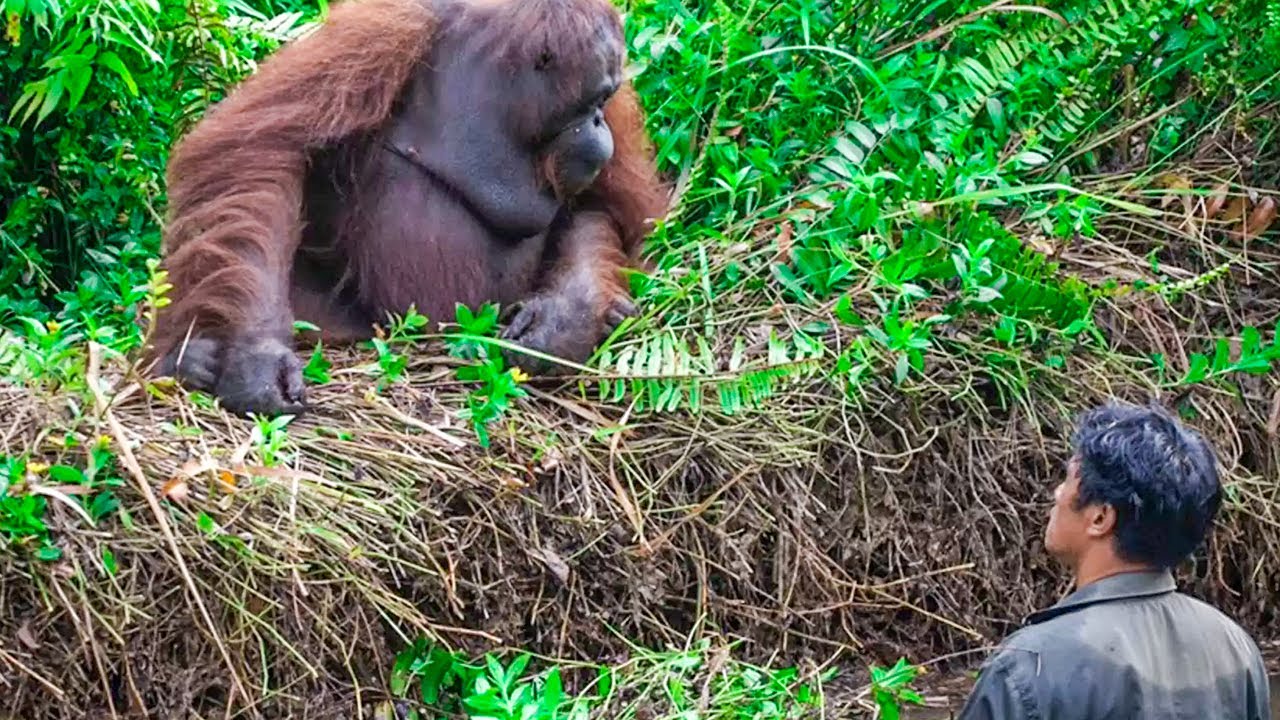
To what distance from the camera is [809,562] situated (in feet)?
12.8

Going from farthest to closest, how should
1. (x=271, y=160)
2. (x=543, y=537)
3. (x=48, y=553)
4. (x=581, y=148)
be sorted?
1. (x=581, y=148)
2. (x=271, y=160)
3. (x=543, y=537)
4. (x=48, y=553)

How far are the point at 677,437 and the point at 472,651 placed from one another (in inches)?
24.6

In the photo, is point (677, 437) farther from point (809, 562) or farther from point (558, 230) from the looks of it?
point (558, 230)

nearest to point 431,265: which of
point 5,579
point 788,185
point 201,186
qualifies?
point 201,186

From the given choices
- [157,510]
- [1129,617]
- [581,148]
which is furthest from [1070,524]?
[581,148]

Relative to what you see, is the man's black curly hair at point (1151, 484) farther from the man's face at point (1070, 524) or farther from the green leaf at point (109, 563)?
the green leaf at point (109, 563)

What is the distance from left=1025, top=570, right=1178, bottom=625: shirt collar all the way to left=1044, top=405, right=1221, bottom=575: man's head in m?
0.02

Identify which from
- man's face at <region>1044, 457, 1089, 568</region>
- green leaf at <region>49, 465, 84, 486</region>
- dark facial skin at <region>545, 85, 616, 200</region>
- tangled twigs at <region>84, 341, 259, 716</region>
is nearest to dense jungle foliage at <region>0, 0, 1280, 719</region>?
dark facial skin at <region>545, 85, 616, 200</region>

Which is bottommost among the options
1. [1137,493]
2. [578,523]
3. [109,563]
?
[109,563]

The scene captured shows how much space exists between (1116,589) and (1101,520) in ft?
0.30

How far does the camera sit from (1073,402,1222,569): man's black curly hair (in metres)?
2.49

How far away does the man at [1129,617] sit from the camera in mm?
2422

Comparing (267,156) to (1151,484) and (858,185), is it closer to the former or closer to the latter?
(858,185)

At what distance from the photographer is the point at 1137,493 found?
2.49 m
